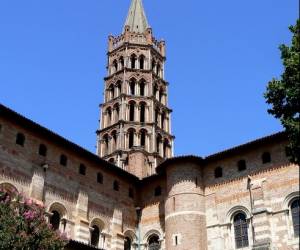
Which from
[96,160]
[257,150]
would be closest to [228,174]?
[257,150]

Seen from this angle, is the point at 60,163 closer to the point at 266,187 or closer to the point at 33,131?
the point at 33,131

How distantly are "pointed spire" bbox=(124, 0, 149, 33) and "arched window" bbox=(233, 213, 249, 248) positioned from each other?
34.0m

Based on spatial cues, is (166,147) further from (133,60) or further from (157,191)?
(157,191)

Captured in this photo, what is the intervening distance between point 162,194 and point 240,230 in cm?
687

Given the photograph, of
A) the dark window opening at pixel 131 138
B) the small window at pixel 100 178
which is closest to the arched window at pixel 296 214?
the small window at pixel 100 178

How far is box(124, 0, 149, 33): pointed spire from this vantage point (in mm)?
60156

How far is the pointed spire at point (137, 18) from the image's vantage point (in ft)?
197

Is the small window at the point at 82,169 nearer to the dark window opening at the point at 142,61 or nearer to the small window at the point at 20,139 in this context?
the small window at the point at 20,139

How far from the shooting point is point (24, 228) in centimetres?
2048

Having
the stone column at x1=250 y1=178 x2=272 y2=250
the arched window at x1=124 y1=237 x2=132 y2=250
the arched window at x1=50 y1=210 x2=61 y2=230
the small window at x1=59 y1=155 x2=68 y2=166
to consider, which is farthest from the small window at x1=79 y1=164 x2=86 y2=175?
the stone column at x1=250 y1=178 x2=272 y2=250

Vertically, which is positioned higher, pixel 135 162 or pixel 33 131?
pixel 135 162

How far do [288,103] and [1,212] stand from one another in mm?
12740

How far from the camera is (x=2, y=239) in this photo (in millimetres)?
19750

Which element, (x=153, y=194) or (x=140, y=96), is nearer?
(x=153, y=194)
